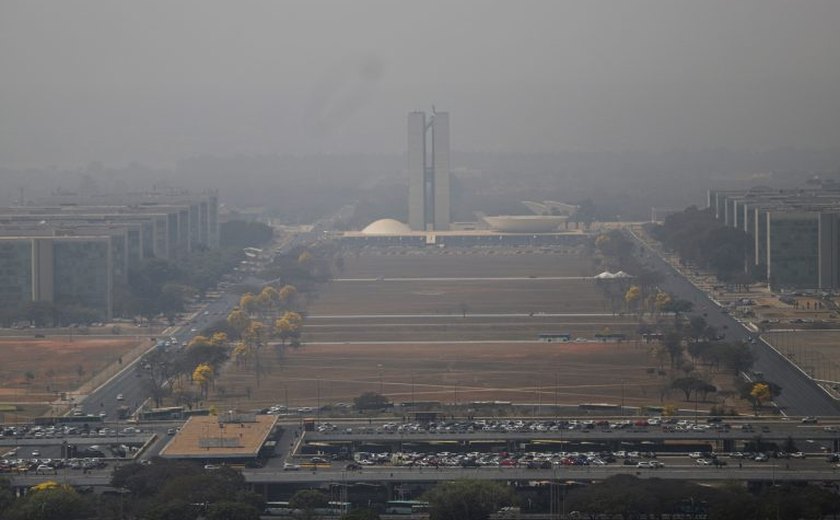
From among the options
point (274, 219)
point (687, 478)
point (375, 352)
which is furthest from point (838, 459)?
point (274, 219)

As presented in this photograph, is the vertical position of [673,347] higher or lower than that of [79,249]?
lower

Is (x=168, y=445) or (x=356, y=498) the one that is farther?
(x=168, y=445)

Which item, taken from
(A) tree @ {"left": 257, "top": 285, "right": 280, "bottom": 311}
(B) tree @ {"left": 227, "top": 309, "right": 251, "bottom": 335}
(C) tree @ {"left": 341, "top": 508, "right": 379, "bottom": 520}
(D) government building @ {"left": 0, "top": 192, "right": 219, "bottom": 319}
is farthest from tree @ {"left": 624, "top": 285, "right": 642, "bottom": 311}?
(C) tree @ {"left": 341, "top": 508, "right": 379, "bottom": 520}

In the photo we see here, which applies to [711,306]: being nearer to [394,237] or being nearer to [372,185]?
[394,237]

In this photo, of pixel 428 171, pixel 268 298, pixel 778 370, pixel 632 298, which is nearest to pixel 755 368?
pixel 778 370

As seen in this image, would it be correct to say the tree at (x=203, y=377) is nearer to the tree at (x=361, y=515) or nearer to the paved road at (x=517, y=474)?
the paved road at (x=517, y=474)

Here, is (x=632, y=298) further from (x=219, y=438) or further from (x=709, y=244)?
(x=219, y=438)

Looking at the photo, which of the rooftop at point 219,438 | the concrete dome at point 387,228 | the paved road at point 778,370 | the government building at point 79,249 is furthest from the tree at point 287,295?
the concrete dome at point 387,228
